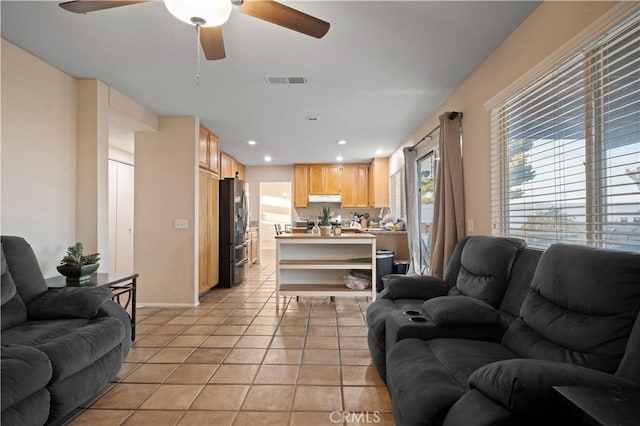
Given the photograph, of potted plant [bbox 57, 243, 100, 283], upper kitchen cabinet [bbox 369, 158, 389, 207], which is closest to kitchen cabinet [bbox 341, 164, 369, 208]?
upper kitchen cabinet [bbox 369, 158, 389, 207]

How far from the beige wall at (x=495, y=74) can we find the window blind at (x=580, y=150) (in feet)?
0.53

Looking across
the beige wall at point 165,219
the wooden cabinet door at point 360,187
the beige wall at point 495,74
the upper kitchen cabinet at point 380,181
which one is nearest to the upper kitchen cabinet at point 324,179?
the wooden cabinet door at point 360,187

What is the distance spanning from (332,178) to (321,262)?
3722mm

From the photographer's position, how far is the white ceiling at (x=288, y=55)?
85.0 inches

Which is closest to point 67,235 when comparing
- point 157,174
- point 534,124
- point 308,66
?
point 157,174

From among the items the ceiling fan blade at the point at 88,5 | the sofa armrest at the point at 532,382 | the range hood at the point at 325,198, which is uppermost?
the ceiling fan blade at the point at 88,5

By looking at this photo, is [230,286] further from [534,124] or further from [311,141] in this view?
[534,124]

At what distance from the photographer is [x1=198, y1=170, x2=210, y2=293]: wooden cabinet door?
471 centimetres

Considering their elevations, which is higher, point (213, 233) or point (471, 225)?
point (471, 225)

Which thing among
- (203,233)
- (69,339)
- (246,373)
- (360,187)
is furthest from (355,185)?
(69,339)

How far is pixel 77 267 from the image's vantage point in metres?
2.64

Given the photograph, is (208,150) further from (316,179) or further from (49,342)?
(49,342)

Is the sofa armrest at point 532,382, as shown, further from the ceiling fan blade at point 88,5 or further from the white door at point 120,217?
the white door at point 120,217

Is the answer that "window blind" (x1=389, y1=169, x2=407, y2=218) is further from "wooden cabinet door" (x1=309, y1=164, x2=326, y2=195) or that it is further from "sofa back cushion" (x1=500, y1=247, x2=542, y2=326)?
"sofa back cushion" (x1=500, y1=247, x2=542, y2=326)
